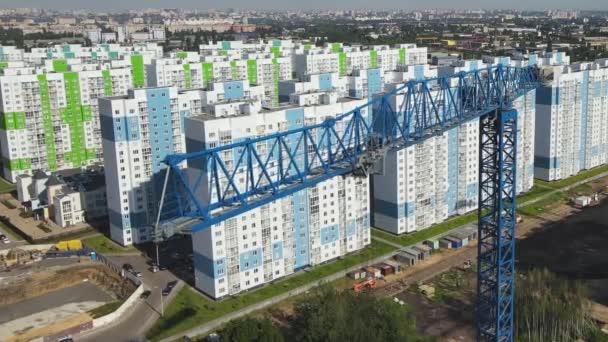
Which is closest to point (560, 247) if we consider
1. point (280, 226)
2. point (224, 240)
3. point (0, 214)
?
point (280, 226)

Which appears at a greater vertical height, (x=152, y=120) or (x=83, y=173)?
(x=152, y=120)

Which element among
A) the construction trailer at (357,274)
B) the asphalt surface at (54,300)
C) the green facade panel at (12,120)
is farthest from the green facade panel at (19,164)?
the construction trailer at (357,274)

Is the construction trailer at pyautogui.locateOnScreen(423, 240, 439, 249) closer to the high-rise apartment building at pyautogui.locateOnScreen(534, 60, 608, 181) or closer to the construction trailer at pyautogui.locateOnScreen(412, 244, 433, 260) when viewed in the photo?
the construction trailer at pyautogui.locateOnScreen(412, 244, 433, 260)

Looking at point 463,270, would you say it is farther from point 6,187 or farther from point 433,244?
point 6,187

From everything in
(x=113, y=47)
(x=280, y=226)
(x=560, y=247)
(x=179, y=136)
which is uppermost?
(x=113, y=47)

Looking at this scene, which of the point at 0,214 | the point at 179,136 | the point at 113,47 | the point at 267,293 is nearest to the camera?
the point at 267,293

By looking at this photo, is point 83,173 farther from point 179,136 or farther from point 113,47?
point 113,47

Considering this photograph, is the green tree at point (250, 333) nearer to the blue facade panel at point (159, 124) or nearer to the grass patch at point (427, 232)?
the grass patch at point (427, 232)
